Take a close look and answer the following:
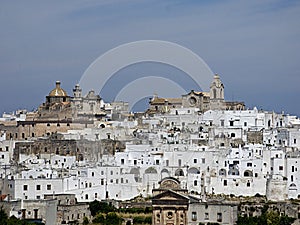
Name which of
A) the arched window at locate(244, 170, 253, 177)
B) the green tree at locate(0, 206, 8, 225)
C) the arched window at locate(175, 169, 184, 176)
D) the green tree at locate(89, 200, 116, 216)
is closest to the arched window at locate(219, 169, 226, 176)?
the arched window at locate(244, 170, 253, 177)

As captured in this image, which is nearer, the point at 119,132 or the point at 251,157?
the point at 251,157

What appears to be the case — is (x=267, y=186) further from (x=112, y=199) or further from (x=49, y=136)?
(x=49, y=136)

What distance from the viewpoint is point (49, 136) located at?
57.1 meters

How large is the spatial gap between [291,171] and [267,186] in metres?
1.43

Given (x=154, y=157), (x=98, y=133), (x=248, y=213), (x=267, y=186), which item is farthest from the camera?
(x=98, y=133)

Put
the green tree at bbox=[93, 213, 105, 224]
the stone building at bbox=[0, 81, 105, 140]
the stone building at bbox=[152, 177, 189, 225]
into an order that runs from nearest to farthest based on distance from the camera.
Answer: the stone building at bbox=[152, 177, 189, 225] < the green tree at bbox=[93, 213, 105, 224] < the stone building at bbox=[0, 81, 105, 140]

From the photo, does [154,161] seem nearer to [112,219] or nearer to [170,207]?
[170,207]

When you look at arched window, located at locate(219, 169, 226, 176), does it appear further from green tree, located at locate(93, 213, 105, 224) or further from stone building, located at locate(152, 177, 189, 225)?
green tree, located at locate(93, 213, 105, 224)

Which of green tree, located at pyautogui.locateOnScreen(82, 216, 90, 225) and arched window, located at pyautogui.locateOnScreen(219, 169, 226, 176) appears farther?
arched window, located at pyautogui.locateOnScreen(219, 169, 226, 176)

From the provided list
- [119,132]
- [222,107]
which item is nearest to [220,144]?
[119,132]

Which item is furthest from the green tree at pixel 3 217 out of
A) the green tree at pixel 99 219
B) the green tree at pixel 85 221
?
the green tree at pixel 99 219

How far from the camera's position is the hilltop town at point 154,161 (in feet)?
136

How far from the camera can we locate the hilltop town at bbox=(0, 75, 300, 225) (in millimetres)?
41312

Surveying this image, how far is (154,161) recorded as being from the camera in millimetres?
47844
